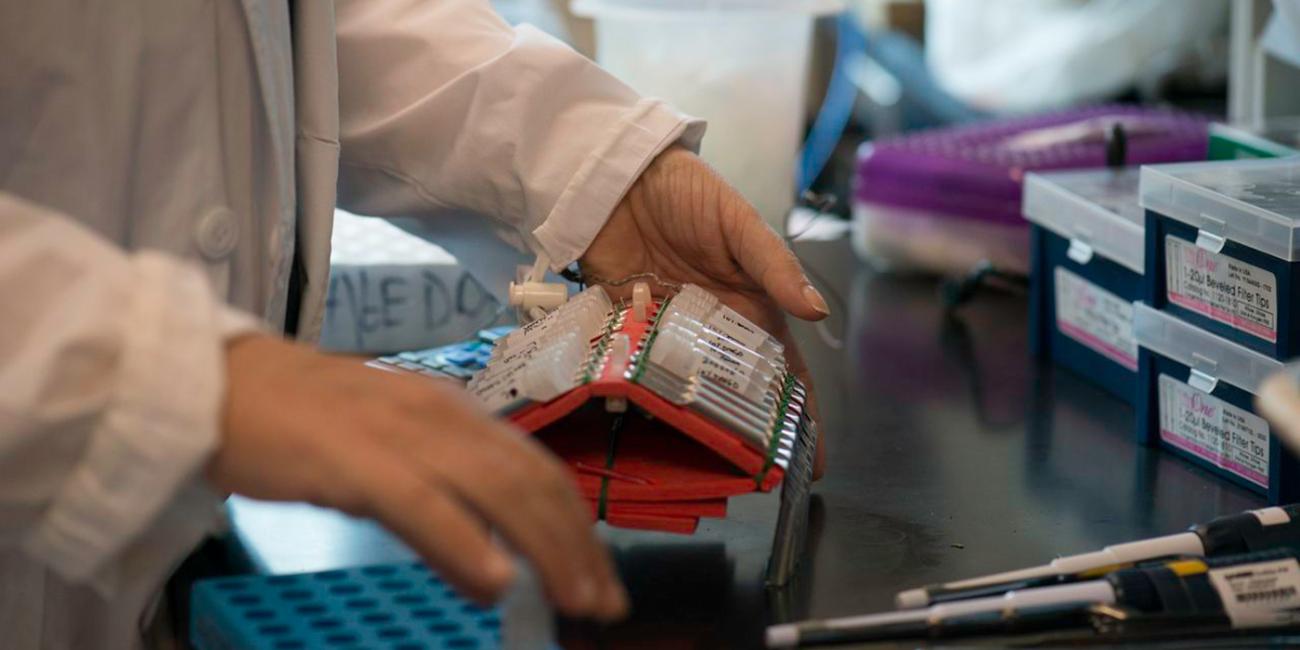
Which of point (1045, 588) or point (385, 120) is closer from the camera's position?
point (1045, 588)

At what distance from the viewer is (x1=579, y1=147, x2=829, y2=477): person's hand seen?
1.09 m

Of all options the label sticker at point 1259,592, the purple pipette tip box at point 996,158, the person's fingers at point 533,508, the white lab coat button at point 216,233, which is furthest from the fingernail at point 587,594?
the purple pipette tip box at point 996,158

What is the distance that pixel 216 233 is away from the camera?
3.14 ft

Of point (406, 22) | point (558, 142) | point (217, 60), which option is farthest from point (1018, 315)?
point (217, 60)

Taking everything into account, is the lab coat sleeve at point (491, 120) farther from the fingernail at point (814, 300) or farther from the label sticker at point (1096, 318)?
the label sticker at point (1096, 318)

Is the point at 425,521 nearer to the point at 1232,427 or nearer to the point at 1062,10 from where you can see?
the point at 1232,427

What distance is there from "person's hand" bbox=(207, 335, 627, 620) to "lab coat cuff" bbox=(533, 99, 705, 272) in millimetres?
517

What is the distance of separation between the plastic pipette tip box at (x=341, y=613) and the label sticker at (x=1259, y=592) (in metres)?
0.38

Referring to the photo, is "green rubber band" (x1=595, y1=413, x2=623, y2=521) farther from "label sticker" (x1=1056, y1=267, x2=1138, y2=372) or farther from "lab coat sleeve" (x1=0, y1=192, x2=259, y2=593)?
"label sticker" (x1=1056, y1=267, x2=1138, y2=372)

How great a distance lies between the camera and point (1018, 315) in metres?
1.56

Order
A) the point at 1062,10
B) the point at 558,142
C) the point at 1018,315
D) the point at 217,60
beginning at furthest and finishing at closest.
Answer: the point at 1062,10 < the point at 1018,315 < the point at 558,142 < the point at 217,60

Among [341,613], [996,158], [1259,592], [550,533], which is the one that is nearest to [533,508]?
[550,533]

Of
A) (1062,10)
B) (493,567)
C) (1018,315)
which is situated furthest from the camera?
(1062,10)

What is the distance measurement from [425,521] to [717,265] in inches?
23.6
